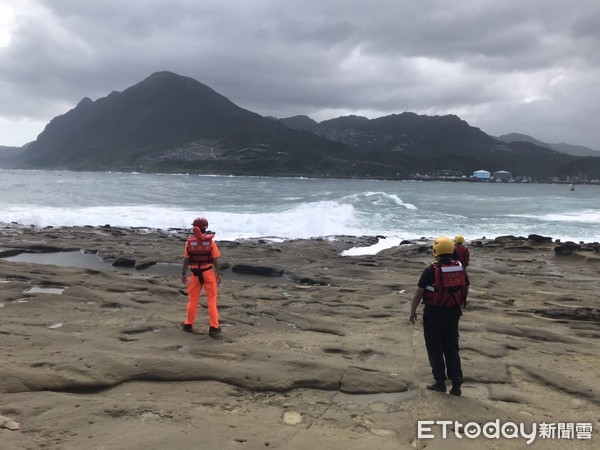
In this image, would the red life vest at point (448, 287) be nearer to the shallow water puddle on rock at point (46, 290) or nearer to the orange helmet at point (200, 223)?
the orange helmet at point (200, 223)

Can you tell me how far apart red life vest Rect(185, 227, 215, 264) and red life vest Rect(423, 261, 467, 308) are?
132 inches

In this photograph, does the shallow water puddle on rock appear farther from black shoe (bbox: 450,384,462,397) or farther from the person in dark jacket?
black shoe (bbox: 450,384,462,397)

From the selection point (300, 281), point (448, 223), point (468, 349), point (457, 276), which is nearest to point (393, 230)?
point (448, 223)

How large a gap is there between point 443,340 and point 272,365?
2.06m

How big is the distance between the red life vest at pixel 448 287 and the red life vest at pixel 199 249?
11.0 feet

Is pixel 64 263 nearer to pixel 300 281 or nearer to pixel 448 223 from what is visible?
pixel 300 281

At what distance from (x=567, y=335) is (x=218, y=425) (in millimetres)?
6744

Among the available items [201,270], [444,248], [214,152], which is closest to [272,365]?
[201,270]

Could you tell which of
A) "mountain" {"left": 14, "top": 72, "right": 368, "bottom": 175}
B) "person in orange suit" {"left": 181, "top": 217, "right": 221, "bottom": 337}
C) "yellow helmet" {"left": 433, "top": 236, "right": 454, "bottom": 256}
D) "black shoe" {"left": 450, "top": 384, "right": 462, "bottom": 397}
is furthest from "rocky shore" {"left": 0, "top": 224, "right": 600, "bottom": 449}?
"mountain" {"left": 14, "top": 72, "right": 368, "bottom": 175}

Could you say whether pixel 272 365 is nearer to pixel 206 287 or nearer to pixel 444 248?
pixel 206 287

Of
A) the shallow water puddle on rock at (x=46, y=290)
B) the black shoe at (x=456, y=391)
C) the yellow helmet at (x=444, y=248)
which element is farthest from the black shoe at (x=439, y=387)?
the shallow water puddle on rock at (x=46, y=290)

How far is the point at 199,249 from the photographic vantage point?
6723 mm

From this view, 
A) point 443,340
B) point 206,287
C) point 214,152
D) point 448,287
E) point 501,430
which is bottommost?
point 501,430

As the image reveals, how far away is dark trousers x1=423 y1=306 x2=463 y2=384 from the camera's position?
4.85 meters
